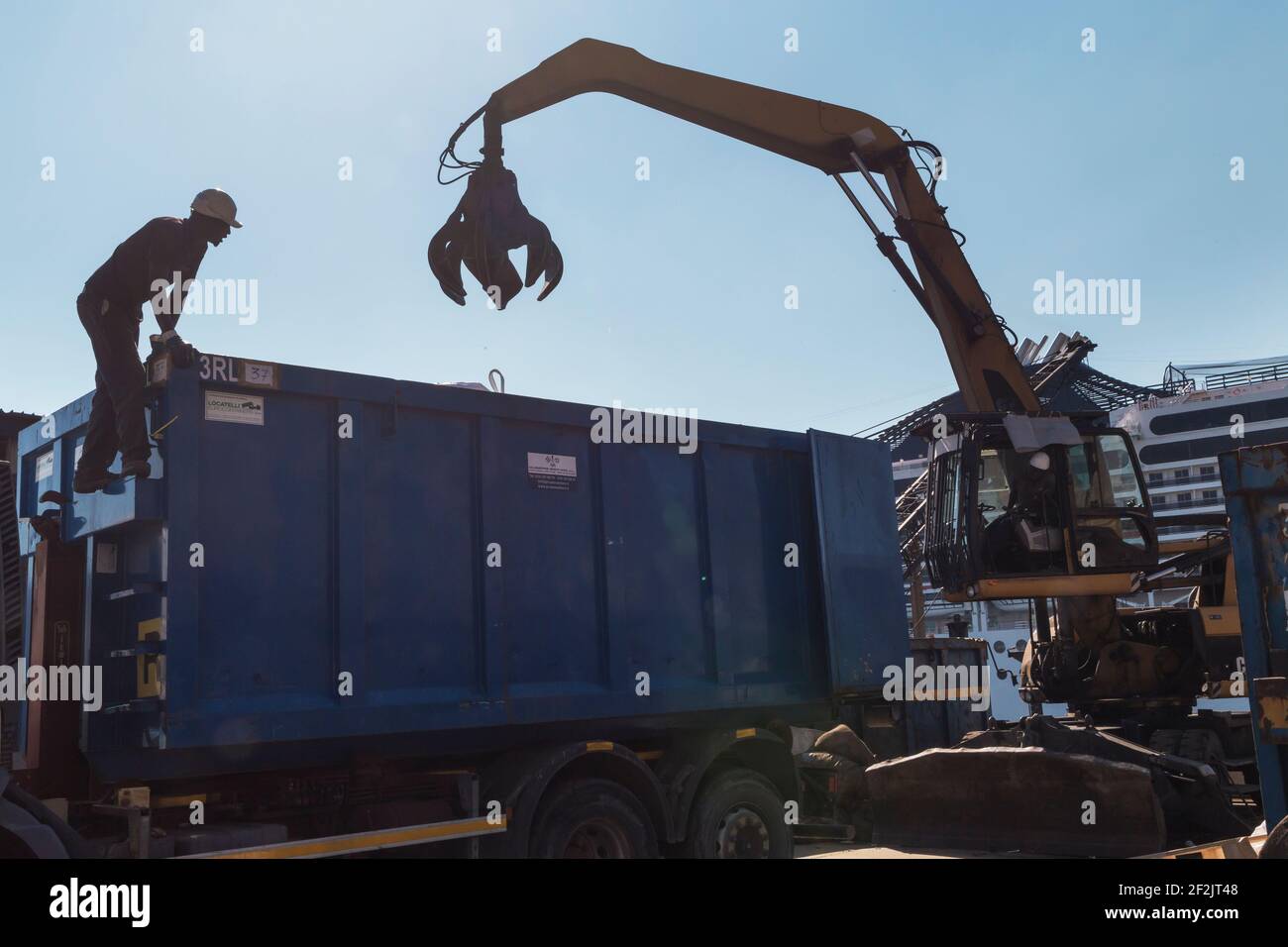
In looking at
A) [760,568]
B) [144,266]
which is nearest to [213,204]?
[144,266]

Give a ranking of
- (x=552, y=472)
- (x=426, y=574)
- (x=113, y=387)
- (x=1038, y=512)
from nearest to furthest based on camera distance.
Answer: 1. (x=113, y=387)
2. (x=426, y=574)
3. (x=552, y=472)
4. (x=1038, y=512)

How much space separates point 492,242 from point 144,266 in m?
2.56

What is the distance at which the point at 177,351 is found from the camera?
536 centimetres

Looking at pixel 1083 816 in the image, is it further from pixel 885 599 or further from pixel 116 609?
pixel 116 609

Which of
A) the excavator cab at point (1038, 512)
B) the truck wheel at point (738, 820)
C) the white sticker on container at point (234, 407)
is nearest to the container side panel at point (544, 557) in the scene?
the truck wheel at point (738, 820)

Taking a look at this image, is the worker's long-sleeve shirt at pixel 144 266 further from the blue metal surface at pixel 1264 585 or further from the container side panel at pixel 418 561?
the blue metal surface at pixel 1264 585

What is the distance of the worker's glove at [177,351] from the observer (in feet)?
17.6

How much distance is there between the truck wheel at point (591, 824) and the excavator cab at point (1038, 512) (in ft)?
14.0

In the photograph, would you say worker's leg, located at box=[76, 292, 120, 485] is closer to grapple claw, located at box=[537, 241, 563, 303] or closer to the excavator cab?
grapple claw, located at box=[537, 241, 563, 303]

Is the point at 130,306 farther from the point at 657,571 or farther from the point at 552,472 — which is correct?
the point at 657,571

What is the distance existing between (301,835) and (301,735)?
0.61 metres

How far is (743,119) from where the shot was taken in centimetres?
1072

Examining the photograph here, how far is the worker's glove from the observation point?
5359 millimetres
